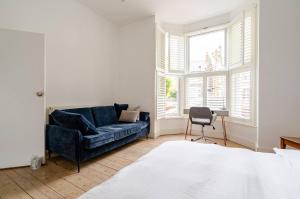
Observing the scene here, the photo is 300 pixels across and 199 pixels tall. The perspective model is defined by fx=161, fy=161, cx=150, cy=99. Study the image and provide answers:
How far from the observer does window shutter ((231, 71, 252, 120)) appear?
350 centimetres

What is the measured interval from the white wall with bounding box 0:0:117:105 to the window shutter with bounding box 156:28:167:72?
1.29 m

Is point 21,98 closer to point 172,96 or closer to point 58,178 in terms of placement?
point 58,178

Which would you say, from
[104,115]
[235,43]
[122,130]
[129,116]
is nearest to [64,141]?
[122,130]

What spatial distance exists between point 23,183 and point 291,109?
408cm

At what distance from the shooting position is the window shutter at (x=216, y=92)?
13.6ft

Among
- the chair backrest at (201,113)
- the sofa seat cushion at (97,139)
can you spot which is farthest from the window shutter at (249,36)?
the sofa seat cushion at (97,139)

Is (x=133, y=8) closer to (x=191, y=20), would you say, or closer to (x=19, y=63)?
(x=191, y=20)

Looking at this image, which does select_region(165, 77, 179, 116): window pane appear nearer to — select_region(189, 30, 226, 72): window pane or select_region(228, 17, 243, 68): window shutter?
select_region(189, 30, 226, 72): window pane

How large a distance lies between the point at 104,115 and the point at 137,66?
1579mm

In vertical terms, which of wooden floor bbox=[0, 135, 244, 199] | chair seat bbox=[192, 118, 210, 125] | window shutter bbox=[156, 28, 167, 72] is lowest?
wooden floor bbox=[0, 135, 244, 199]

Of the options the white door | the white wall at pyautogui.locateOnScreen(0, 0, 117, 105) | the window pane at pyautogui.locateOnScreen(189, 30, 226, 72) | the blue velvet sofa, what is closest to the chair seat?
the window pane at pyautogui.locateOnScreen(189, 30, 226, 72)

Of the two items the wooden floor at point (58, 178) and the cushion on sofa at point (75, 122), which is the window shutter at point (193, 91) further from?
the cushion on sofa at point (75, 122)

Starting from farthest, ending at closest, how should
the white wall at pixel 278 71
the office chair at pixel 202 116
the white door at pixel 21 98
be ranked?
the office chair at pixel 202 116, the white wall at pixel 278 71, the white door at pixel 21 98

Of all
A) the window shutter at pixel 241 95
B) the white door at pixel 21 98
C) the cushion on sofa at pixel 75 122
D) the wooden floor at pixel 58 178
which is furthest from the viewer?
the window shutter at pixel 241 95
